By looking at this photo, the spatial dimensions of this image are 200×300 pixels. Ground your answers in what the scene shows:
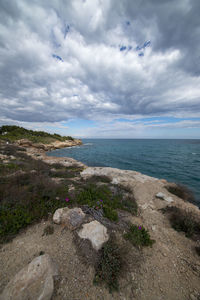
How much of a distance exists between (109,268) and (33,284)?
181cm

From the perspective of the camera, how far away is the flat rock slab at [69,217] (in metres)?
3.93

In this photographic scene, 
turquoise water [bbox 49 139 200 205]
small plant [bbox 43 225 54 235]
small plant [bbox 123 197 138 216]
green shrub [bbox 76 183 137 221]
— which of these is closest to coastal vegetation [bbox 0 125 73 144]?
turquoise water [bbox 49 139 200 205]

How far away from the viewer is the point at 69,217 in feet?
13.4

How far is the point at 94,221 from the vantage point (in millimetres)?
4035

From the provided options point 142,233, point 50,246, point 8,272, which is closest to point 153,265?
point 142,233

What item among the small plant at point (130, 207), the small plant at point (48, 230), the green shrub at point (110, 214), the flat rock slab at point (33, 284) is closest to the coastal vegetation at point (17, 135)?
the small plant at point (48, 230)

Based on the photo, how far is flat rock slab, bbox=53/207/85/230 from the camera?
3932mm

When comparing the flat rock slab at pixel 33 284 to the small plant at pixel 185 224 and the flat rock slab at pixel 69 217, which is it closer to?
the flat rock slab at pixel 69 217

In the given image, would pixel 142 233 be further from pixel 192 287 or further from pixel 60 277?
pixel 60 277

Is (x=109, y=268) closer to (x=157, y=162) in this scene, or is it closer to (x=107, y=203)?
(x=107, y=203)

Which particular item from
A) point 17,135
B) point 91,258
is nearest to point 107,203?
point 91,258

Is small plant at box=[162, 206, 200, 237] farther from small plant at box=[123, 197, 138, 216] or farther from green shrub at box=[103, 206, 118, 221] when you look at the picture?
green shrub at box=[103, 206, 118, 221]

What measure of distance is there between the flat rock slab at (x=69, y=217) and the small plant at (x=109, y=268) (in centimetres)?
133

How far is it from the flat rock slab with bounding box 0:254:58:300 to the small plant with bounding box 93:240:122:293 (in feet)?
3.68
